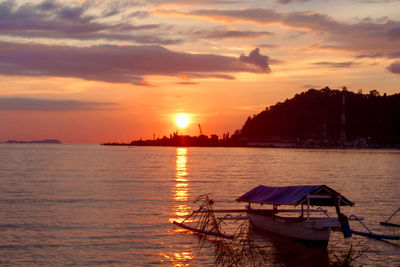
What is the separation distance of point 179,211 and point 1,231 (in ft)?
51.6

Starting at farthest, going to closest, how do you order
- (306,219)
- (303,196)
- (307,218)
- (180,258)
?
(306,219), (307,218), (303,196), (180,258)

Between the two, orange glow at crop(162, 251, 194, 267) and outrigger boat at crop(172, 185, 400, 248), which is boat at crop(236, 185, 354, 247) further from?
orange glow at crop(162, 251, 194, 267)

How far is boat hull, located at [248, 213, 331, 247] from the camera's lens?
94.4 feet

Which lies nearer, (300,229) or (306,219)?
(300,229)

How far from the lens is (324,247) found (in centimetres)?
2900

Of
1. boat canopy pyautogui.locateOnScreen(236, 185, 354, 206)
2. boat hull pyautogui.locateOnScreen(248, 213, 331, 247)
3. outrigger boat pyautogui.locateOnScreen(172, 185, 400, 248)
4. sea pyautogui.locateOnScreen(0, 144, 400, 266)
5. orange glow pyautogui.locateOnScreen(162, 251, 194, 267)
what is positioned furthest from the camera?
boat canopy pyautogui.locateOnScreen(236, 185, 354, 206)

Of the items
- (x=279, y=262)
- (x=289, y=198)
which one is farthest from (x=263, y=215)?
(x=279, y=262)

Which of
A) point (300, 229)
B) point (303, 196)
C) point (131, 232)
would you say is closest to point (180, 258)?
point (300, 229)

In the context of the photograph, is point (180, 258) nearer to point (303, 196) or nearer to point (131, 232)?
point (131, 232)

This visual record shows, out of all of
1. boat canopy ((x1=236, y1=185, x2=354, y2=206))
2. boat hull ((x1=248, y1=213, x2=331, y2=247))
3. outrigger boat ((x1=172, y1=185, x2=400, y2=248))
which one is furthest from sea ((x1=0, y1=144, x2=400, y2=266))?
boat canopy ((x1=236, y1=185, x2=354, y2=206))

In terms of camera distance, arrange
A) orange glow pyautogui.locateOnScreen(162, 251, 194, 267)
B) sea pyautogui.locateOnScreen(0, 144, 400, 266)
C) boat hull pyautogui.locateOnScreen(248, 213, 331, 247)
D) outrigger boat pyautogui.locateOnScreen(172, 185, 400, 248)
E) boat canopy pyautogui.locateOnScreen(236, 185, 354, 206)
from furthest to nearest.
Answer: boat canopy pyautogui.locateOnScreen(236, 185, 354, 206) → boat hull pyautogui.locateOnScreen(248, 213, 331, 247) → outrigger boat pyautogui.locateOnScreen(172, 185, 400, 248) → sea pyautogui.locateOnScreen(0, 144, 400, 266) → orange glow pyautogui.locateOnScreen(162, 251, 194, 267)

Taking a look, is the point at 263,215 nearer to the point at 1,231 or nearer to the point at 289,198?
the point at 289,198

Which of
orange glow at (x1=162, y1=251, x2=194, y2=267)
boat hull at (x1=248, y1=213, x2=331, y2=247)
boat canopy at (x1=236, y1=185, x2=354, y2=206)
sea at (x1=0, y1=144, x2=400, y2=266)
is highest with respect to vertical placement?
boat canopy at (x1=236, y1=185, x2=354, y2=206)

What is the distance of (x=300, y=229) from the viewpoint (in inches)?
1174
